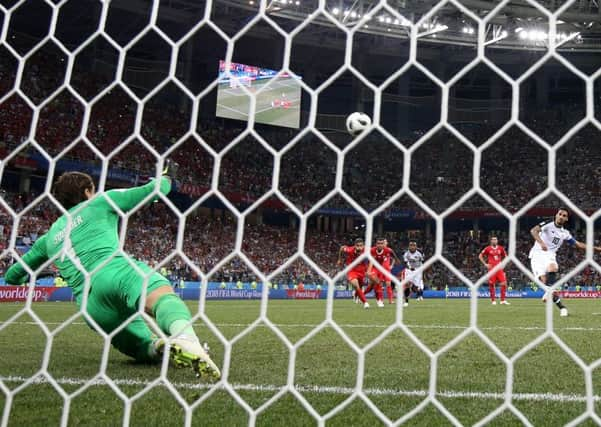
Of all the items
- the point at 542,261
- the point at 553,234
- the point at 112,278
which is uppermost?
the point at 112,278

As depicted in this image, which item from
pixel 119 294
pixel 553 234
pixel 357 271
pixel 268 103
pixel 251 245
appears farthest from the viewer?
pixel 268 103

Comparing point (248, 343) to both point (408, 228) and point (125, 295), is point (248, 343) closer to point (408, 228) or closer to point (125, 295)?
point (125, 295)

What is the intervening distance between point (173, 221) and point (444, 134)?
14.5 m

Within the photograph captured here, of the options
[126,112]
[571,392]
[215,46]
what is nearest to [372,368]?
[571,392]

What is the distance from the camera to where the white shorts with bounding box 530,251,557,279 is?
8.61 metres

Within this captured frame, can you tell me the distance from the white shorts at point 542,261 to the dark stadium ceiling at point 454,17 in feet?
40.3

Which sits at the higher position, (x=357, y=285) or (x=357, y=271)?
(x=357, y=271)

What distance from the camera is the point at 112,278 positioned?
2910mm

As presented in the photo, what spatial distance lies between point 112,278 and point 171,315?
39cm

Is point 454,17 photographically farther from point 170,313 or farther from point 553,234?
point 170,313

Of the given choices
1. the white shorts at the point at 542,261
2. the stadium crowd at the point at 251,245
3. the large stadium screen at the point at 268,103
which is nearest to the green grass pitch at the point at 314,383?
the white shorts at the point at 542,261

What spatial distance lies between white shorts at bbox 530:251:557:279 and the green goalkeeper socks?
700cm

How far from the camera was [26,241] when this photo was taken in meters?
14.9

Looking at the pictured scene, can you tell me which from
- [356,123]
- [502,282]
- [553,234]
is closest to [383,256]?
[553,234]
